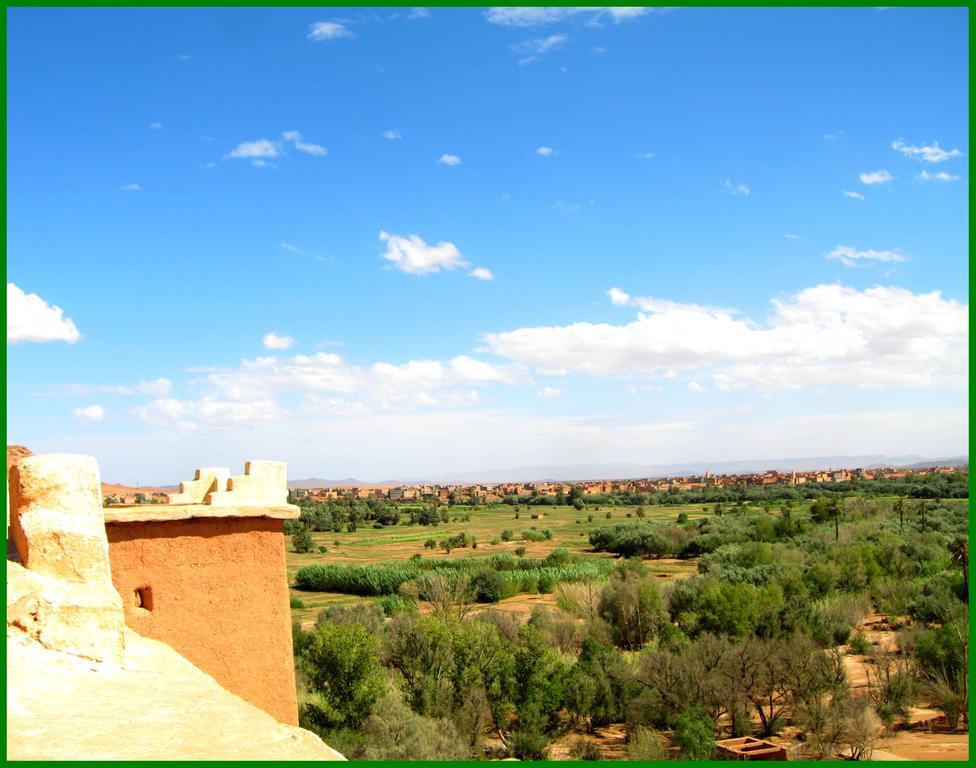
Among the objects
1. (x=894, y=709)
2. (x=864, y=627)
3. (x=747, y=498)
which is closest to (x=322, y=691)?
(x=894, y=709)

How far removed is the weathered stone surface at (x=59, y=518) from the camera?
623 centimetres

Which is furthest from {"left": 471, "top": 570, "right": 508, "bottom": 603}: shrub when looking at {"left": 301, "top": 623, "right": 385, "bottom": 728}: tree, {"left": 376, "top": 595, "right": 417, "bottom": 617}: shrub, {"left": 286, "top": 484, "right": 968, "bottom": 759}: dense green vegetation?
{"left": 301, "top": 623, "right": 385, "bottom": 728}: tree

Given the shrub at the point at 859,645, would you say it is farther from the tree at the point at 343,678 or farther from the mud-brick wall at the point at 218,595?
the mud-brick wall at the point at 218,595

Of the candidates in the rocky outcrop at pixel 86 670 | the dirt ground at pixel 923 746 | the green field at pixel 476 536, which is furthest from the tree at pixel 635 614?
the rocky outcrop at pixel 86 670

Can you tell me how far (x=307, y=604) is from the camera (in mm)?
43594

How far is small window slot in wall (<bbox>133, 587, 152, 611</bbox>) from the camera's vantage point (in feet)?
25.2

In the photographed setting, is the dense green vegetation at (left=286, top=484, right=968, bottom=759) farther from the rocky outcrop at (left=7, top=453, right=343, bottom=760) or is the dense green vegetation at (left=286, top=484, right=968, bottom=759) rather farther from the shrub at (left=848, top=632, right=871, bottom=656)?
the rocky outcrop at (left=7, top=453, right=343, bottom=760)

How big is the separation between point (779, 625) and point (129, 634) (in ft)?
83.6

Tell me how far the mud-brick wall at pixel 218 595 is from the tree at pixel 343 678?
455 inches

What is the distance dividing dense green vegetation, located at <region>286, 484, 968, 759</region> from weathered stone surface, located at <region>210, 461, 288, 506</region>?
1020cm

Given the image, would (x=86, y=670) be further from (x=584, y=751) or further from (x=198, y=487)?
(x=584, y=751)

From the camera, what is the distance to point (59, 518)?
6395mm

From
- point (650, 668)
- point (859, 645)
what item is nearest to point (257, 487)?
point (650, 668)

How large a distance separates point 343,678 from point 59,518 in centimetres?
1479
